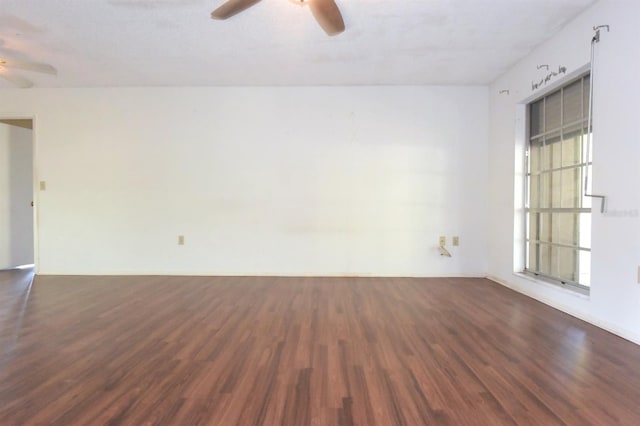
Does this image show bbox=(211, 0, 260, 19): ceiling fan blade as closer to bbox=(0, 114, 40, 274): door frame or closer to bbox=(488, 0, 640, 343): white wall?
bbox=(488, 0, 640, 343): white wall

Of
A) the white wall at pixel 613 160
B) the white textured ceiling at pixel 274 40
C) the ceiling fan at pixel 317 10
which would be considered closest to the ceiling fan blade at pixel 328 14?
the ceiling fan at pixel 317 10

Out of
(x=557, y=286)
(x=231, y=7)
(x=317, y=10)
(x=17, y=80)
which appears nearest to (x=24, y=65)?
(x=17, y=80)

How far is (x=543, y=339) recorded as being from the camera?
212 cm

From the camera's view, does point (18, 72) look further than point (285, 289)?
Yes

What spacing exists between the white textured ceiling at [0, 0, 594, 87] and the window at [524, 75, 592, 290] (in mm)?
678

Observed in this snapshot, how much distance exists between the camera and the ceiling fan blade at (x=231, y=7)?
2074 millimetres

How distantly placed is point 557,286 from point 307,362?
2540 mm

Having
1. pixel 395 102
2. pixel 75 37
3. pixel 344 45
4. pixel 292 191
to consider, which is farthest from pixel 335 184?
pixel 75 37

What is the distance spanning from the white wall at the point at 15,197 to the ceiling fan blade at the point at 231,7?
445cm

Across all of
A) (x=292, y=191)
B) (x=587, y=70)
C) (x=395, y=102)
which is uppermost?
(x=395, y=102)

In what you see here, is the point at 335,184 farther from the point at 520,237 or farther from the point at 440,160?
the point at 520,237

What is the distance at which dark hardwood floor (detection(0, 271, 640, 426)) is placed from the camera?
4.39ft

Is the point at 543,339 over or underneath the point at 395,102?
underneath

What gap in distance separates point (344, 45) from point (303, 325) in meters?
2.66
